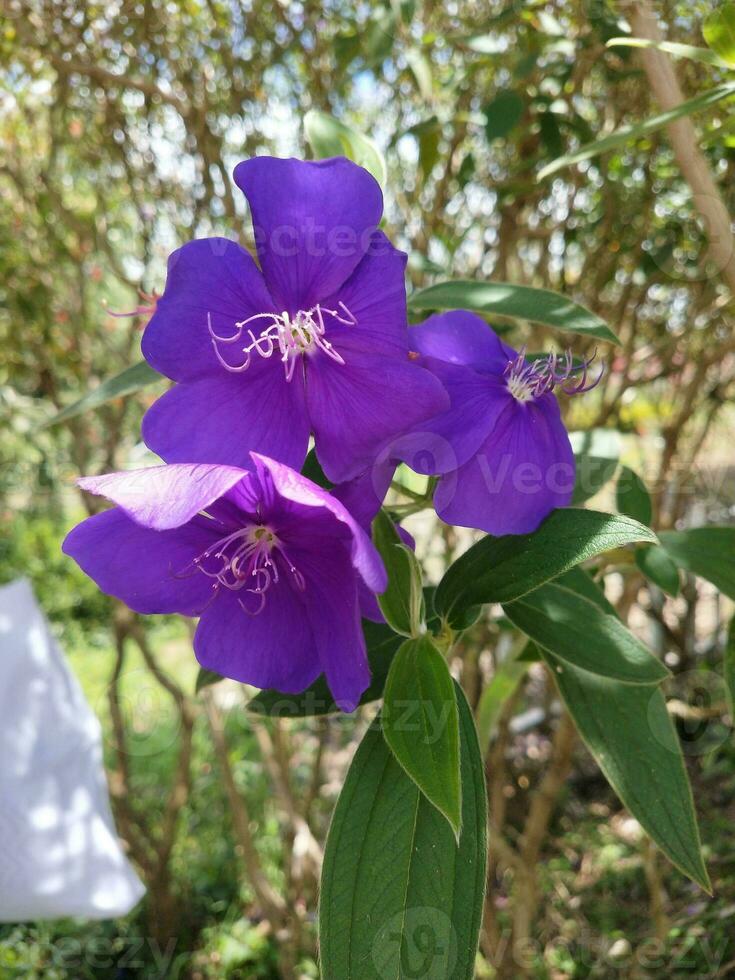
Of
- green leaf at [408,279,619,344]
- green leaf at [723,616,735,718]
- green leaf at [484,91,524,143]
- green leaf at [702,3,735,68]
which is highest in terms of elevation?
green leaf at [484,91,524,143]

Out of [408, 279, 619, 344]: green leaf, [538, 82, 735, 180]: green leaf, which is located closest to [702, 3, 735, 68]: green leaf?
[538, 82, 735, 180]: green leaf

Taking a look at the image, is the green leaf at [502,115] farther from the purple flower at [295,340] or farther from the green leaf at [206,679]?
the green leaf at [206,679]

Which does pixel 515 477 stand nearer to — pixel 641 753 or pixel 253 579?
pixel 253 579

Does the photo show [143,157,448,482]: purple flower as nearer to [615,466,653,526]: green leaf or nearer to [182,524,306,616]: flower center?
[182,524,306,616]: flower center

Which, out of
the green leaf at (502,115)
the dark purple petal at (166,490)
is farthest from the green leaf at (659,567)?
the green leaf at (502,115)

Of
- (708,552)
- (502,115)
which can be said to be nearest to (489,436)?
(708,552)

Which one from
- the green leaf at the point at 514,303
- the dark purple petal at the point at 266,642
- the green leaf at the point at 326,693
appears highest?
the green leaf at the point at 514,303
